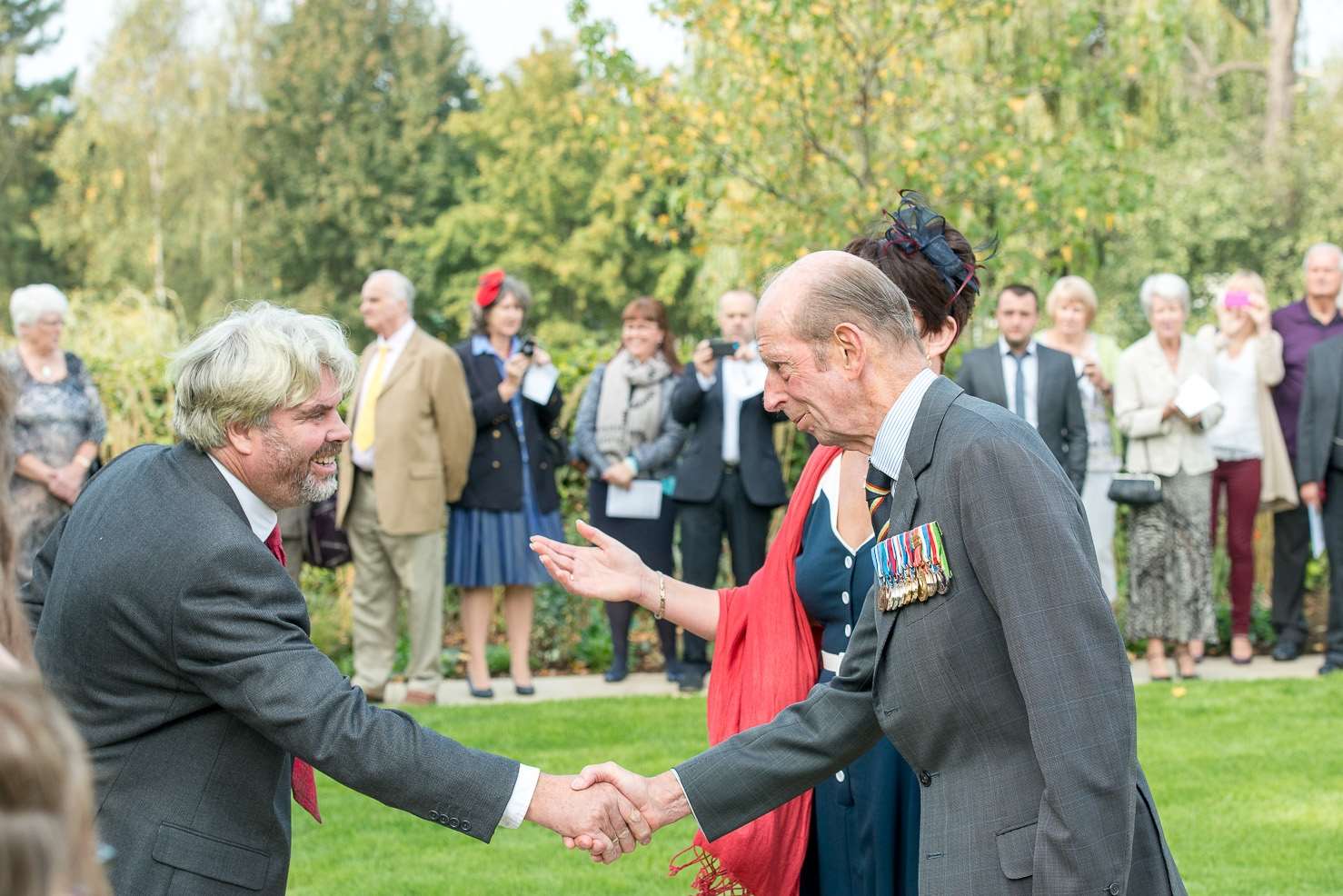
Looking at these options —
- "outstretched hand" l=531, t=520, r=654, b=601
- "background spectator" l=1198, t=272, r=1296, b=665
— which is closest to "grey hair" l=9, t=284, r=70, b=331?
"outstretched hand" l=531, t=520, r=654, b=601

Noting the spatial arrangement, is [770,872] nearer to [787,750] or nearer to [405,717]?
[787,750]

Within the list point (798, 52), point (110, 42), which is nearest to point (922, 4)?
point (798, 52)

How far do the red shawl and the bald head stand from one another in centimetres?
104

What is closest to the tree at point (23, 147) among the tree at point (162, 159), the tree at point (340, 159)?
the tree at point (162, 159)

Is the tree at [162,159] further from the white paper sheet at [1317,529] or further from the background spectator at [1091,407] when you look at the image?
the white paper sheet at [1317,529]

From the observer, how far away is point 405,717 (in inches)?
139

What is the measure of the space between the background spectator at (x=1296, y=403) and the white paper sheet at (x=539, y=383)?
4.99 meters

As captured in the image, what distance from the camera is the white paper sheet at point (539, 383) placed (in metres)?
9.52

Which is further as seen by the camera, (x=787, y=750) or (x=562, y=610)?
(x=562, y=610)

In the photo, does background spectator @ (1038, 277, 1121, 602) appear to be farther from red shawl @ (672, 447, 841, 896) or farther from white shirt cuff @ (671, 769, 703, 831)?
white shirt cuff @ (671, 769, 703, 831)

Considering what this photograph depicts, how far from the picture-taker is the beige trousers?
366 inches

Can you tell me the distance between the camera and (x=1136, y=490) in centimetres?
948

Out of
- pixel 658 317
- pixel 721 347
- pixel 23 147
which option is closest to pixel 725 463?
pixel 721 347

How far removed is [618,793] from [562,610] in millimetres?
6959
